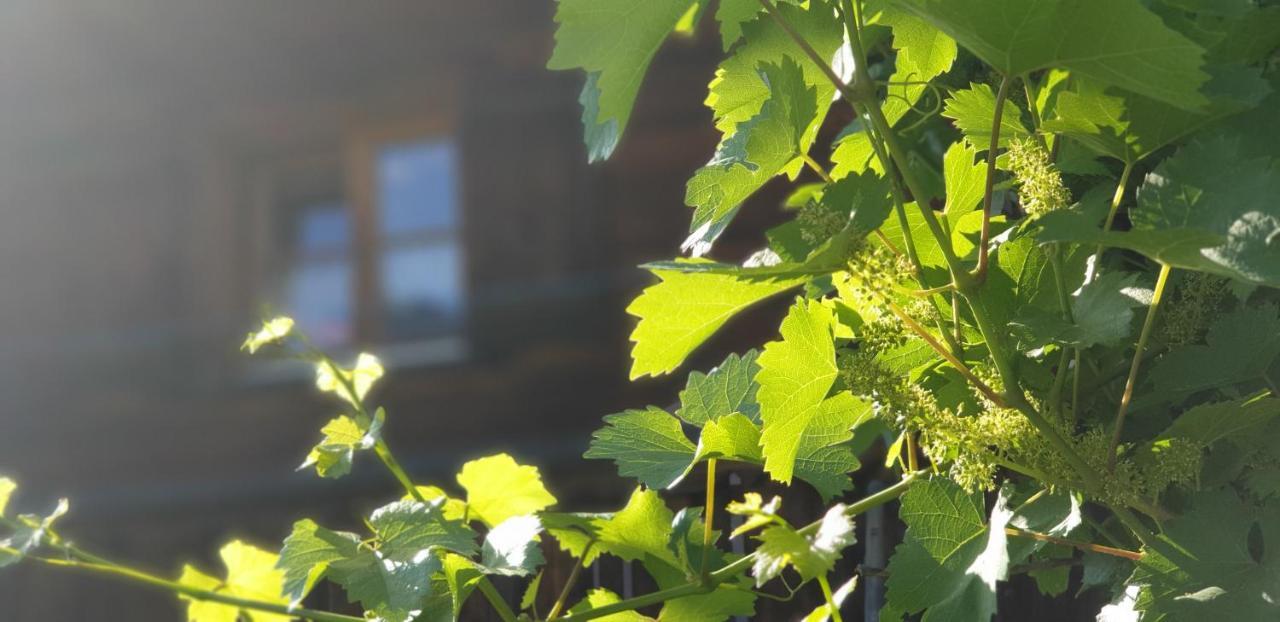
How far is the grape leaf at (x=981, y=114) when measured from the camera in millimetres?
539

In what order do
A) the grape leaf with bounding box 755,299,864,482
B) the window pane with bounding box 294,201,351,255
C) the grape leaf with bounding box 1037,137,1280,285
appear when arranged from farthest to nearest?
the window pane with bounding box 294,201,351,255 → the grape leaf with bounding box 755,299,864,482 → the grape leaf with bounding box 1037,137,1280,285

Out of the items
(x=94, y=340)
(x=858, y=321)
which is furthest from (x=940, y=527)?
(x=94, y=340)

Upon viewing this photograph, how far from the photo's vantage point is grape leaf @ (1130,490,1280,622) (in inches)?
19.8

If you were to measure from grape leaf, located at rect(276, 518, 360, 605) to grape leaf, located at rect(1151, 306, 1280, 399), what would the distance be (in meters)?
0.35

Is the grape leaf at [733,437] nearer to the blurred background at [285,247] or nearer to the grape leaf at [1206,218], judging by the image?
the grape leaf at [1206,218]

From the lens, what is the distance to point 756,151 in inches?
20.3

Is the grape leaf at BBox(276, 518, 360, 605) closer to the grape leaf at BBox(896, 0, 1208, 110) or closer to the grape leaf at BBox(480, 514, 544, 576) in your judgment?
the grape leaf at BBox(480, 514, 544, 576)

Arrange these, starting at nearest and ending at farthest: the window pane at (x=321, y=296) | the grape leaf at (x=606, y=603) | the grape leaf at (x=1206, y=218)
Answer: the grape leaf at (x=1206, y=218)
the grape leaf at (x=606, y=603)
the window pane at (x=321, y=296)

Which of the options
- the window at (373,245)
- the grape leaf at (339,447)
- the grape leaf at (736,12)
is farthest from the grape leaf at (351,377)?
the window at (373,245)

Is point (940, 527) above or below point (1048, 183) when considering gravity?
below

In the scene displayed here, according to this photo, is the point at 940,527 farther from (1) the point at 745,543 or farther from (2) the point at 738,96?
(1) the point at 745,543

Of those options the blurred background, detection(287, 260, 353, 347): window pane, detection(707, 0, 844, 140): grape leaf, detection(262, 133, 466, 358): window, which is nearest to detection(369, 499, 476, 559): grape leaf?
detection(707, 0, 844, 140): grape leaf

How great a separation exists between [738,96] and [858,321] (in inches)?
4.3

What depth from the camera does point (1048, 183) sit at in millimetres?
496
